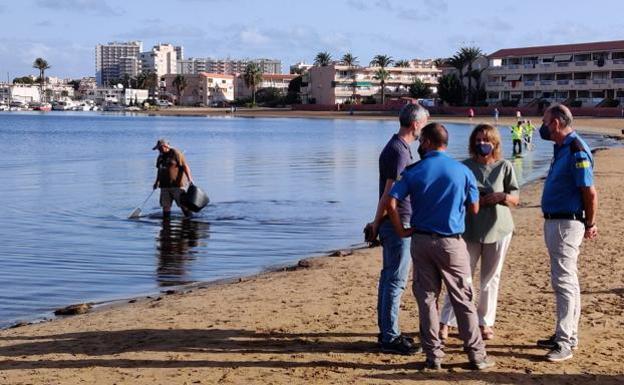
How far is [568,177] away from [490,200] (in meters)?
0.61

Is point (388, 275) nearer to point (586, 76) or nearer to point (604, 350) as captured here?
point (604, 350)

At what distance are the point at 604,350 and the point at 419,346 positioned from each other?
1448mm

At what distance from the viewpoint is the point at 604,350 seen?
6.71 metres

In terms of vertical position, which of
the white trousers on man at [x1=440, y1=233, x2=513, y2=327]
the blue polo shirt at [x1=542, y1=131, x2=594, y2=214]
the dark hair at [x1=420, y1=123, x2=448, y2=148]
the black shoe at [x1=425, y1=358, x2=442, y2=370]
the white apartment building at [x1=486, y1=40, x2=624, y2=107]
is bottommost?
the black shoe at [x1=425, y1=358, x2=442, y2=370]

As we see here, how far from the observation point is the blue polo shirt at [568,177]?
6.27m

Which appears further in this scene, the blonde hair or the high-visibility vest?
the high-visibility vest

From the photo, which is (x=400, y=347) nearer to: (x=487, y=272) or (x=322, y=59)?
(x=487, y=272)

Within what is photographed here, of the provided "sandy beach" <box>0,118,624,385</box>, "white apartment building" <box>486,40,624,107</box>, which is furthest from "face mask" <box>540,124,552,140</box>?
"white apartment building" <box>486,40,624,107</box>

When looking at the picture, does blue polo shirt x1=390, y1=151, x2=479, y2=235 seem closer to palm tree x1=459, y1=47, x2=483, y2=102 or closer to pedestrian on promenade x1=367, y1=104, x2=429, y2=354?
pedestrian on promenade x1=367, y1=104, x2=429, y2=354

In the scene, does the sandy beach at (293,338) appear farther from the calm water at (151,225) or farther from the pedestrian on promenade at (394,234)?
the calm water at (151,225)

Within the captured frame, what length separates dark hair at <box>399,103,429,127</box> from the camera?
6.25 meters

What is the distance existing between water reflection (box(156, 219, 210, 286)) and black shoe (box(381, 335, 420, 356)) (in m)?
5.32

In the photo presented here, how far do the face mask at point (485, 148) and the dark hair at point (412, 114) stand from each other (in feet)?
1.69

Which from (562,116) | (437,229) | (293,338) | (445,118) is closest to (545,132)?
(562,116)
